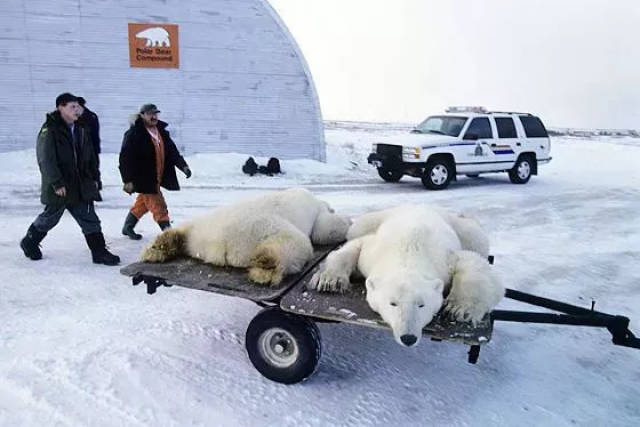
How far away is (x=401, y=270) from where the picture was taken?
3068 millimetres

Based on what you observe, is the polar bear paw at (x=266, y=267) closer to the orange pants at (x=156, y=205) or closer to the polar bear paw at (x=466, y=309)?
the polar bear paw at (x=466, y=309)

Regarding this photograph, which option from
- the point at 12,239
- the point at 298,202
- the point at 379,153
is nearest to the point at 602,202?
the point at 379,153

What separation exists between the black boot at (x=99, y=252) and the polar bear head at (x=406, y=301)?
388 centimetres

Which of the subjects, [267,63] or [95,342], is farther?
[267,63]

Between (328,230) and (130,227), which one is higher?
(328,230)

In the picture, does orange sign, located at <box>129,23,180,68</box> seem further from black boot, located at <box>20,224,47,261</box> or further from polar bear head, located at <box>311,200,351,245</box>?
polar bear head, located at <box>311,200,351,245</box>

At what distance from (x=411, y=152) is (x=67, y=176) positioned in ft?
30.5

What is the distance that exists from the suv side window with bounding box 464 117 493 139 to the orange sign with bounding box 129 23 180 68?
30.0 ft

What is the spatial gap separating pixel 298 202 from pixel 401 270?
1.56 m

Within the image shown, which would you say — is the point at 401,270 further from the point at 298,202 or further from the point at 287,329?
the point at 298,202

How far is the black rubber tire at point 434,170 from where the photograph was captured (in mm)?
13047

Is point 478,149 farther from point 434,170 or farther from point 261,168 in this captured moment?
point 261,168

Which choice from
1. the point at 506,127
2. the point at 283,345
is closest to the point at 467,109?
the point at 506,127

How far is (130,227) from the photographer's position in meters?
6.86
